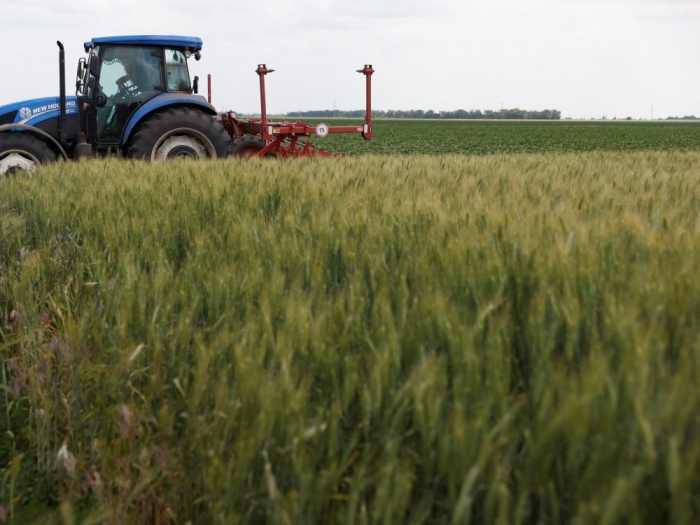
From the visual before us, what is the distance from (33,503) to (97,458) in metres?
0.24

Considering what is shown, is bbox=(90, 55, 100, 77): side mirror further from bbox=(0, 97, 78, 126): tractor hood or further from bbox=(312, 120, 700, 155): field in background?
bbox=(312, 120, 700, 155): field in background

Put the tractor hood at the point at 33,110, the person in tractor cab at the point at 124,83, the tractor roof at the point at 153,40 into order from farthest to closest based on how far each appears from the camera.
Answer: the tractor hood at the point at 33,110, the person in tractor cab at the point at 124,83, the tractor roof at the point at 153,40

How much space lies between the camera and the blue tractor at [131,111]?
8.00 m

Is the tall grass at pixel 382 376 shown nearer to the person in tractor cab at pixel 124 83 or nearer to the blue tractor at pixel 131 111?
the blue tractor at pixel 131 111

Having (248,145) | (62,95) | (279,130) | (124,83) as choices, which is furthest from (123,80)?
(279,130)

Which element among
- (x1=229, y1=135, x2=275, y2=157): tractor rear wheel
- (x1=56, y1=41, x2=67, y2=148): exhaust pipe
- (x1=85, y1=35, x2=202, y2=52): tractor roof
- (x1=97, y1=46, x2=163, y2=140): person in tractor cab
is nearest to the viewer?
(x1=56, y1=41, x2=67, y2=148): exhaust pipe

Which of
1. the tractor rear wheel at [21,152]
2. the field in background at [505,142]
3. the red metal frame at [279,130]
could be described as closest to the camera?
the tractor rear wheel at [21,152]

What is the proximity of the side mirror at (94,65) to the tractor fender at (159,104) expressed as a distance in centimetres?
70

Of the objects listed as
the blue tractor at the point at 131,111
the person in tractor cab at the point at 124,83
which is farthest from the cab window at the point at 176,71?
the person in tractor cab at the point at 124,83

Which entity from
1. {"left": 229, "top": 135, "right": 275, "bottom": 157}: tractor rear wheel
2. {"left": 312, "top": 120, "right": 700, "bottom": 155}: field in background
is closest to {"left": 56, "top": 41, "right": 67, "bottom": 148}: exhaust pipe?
{"left": 229, "top": 135, "right": 275, "bottom": 157}: tractor rear wheel

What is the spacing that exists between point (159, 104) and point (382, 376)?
7.56 metres

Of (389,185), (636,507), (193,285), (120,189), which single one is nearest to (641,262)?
(636,507)

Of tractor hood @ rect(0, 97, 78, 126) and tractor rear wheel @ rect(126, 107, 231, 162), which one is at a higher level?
tractor hood @ rect(0, 97, 78, 126)

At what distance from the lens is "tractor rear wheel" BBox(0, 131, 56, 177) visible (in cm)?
745
